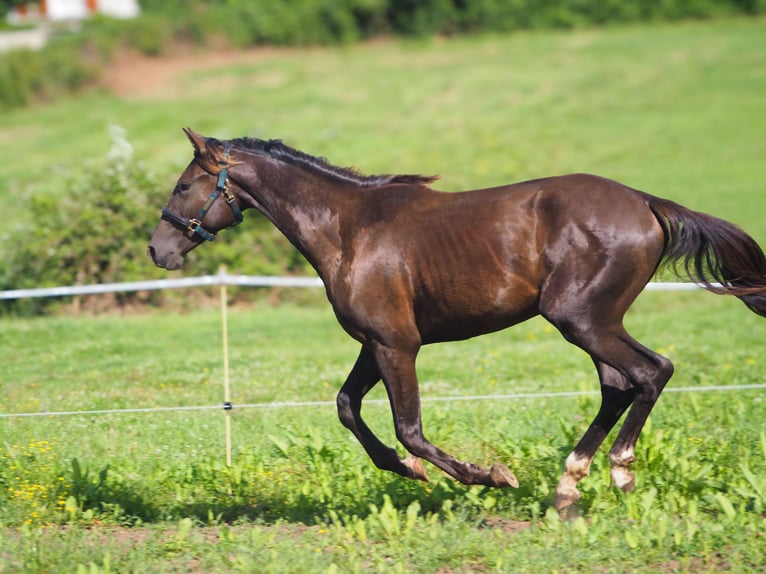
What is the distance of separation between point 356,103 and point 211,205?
2556 cm

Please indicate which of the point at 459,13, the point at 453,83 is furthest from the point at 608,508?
the point at 459,13

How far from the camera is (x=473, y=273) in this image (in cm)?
586

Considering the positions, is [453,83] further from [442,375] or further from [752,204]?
[442,375]

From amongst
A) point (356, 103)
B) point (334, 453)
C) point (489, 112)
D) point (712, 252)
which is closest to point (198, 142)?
point (334, 453)

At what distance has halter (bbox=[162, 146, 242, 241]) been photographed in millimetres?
6164

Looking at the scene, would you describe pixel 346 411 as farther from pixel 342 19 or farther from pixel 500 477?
pixel 342 19

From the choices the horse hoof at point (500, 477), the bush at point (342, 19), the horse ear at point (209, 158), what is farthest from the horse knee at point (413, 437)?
the bush at point (342, 19)

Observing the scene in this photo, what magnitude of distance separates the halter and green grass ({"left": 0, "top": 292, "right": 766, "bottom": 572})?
163cm

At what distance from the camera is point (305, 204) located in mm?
6164

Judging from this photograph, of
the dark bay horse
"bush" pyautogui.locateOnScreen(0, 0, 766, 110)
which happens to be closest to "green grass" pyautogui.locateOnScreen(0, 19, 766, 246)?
"bush" pyautogui.locateOnScreen(0, 0, 766, 110)

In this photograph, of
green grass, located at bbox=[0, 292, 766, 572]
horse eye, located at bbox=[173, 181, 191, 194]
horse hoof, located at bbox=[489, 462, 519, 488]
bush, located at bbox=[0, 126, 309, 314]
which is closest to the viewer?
green grass, located at bbox=[0, 292, 766, 572]

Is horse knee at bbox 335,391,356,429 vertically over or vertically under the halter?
under

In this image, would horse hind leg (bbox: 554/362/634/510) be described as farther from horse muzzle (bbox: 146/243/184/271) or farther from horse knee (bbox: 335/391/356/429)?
horse muzzle (bbox: 146/243/184/271)

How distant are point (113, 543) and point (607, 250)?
3186 mm
